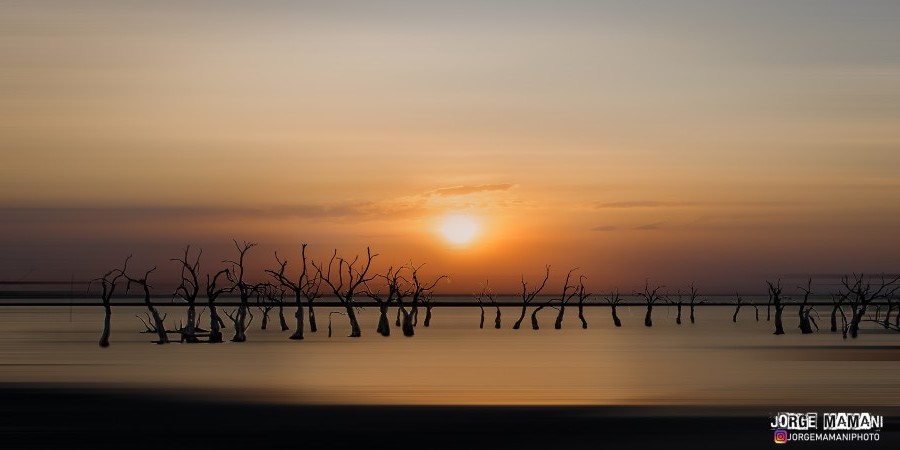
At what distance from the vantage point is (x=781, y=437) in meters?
22.4

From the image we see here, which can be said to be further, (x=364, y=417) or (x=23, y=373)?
(x=23, y=373)

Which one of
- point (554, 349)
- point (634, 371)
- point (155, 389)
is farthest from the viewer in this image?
point (554, 349)

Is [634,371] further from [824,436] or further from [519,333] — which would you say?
[519,333]

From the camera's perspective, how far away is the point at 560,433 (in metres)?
23.6

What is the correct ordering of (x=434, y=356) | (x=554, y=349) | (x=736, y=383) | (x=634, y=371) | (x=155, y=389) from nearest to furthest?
(x=155, y=389)
(x=736, y=383)
(x=634, y=371)
(x=434, y=356)
(x=554, y=349)

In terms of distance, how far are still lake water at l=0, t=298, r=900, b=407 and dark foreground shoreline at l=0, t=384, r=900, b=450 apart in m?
2.28

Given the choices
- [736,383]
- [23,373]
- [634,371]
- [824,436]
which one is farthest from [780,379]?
[23,373]

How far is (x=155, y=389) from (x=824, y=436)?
62.9 feet

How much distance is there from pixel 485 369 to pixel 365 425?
59.0 feet
